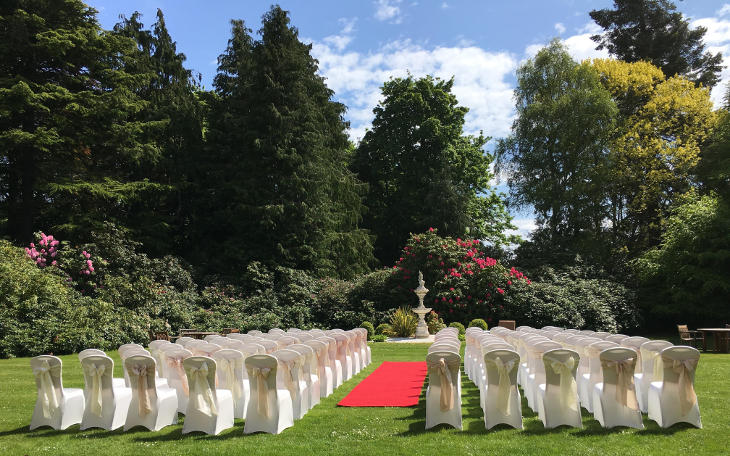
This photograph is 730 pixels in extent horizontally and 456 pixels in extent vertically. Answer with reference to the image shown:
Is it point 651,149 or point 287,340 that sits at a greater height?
point 651,149

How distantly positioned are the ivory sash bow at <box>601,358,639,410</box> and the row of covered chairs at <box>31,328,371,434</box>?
412 cm

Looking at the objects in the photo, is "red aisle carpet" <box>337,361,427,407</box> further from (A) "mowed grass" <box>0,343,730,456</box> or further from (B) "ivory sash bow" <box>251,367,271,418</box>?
(B) "ivory sash bow" <box>251,367,271,418</box>

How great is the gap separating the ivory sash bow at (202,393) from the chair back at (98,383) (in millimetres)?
1193

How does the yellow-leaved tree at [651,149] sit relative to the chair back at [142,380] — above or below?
above

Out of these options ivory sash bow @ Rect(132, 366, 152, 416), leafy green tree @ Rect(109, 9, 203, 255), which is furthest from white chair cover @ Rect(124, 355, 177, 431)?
leafy green tree @ Rect(109, 9, 203, 255)

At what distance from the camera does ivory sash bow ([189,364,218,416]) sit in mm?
7316

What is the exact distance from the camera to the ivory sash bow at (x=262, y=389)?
7.33 meters

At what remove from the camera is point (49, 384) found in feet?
25.4

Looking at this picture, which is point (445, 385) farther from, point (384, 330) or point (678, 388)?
point (384, 330)

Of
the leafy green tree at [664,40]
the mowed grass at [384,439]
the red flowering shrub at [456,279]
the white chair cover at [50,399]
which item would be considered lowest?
the mowed grass at [384,439]

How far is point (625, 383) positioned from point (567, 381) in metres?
0.67

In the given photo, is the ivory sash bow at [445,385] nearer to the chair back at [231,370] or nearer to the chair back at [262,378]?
the chair back at [262,378]

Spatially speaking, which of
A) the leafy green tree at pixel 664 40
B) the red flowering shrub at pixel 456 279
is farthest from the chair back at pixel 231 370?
the leafy green tree at pixel 664 40

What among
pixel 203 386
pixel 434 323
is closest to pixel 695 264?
pixel 434 323
